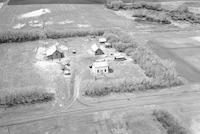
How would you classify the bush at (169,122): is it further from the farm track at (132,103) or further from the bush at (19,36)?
the bush at (19,36)

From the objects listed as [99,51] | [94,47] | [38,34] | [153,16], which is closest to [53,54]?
[94,47]

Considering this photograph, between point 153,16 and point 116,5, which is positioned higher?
point 116,5

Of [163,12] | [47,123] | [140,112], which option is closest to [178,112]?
[140,112]

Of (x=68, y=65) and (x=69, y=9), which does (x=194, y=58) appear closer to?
(x=68, y=65)

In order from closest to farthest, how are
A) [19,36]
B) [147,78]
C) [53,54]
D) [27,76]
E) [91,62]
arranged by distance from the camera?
[147,78] → [27,76] → [91,62] → [53,54] → [19,36]

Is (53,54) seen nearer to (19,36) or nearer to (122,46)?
(19,36)

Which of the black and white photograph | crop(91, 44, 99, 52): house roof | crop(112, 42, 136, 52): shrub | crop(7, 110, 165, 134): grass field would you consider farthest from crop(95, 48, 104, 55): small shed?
crop(7, 110, 165, 134): grass field

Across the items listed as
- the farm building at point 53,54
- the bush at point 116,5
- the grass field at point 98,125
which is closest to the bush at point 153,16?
the bush at point 116,5
